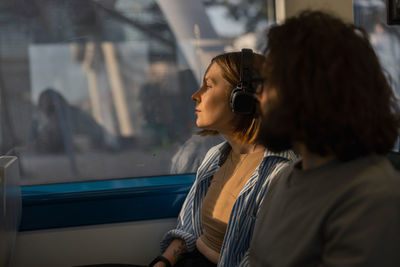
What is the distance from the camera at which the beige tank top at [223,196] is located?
4.73 ft

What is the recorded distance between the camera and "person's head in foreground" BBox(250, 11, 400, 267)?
26.9 inches

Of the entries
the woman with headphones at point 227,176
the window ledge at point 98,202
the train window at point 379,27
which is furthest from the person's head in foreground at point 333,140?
the train window at point 379,27

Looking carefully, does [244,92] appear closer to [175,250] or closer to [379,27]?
[175,250]

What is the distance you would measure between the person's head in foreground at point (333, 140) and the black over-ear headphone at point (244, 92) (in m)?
0.51

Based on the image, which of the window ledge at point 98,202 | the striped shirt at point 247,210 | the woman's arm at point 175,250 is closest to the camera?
the striped shirt at point 247,210

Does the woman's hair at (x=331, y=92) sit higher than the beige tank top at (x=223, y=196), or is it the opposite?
the woman's hair at (x=331, y=92)

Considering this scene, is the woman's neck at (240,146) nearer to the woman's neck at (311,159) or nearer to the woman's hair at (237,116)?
the woman's hair at (237,116)

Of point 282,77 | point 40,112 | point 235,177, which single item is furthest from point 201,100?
point 40,112

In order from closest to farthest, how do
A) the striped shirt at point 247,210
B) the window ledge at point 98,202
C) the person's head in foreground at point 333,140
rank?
the person's head in foreground at point 333,140, the striped shirt at point 247,210, the window ledge at point 98,202

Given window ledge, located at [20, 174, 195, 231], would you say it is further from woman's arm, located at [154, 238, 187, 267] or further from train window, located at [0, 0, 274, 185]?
woman's arm, located at [154, 238, 187, 267]

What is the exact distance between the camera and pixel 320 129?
2.44 ft

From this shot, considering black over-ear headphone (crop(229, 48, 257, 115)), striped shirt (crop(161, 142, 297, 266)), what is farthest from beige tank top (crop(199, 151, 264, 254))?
black over-ear headphone (crop(229, 48, 257, 115))

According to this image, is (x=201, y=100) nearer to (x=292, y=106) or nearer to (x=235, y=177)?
(x=235, y=177)

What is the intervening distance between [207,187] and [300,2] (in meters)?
1.02
